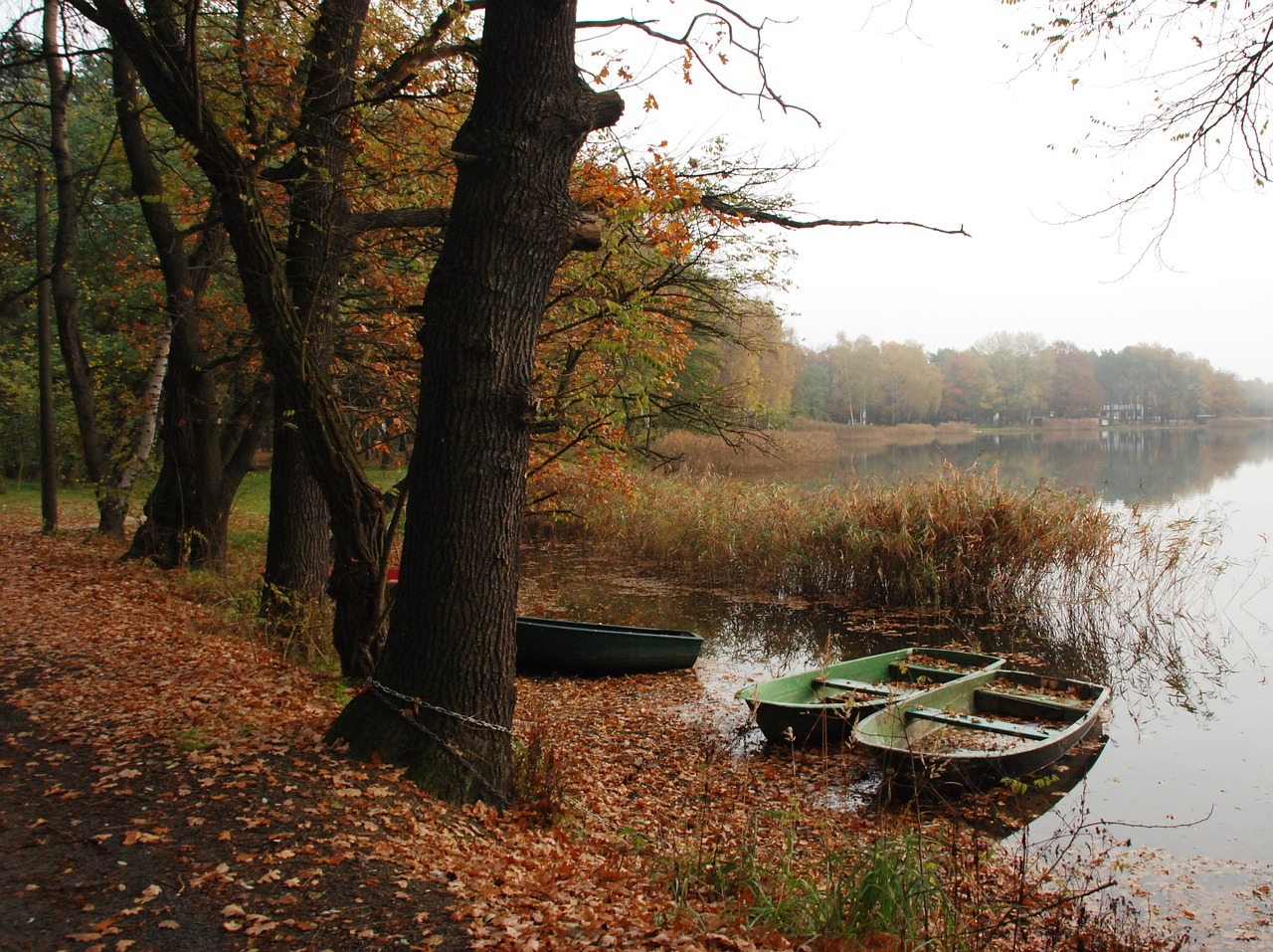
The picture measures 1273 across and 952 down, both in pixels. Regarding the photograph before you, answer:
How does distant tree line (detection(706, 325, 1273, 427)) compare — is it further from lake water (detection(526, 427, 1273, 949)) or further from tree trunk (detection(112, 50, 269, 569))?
tree trunk (detection(112, 50, 269, 569))

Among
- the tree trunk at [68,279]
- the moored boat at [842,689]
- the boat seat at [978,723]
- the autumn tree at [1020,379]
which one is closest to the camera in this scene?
the boat seat at [978,723]

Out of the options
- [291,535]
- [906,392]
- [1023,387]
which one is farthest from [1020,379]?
[291,535]

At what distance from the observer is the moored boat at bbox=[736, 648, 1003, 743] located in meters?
6.84

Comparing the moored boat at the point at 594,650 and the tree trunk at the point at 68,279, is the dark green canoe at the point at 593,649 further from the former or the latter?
the tree trunk at the point at 68,279

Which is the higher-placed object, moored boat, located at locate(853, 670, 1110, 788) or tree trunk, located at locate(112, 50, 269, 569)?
tree trunk, located at locate(112, 50, 269, 569)

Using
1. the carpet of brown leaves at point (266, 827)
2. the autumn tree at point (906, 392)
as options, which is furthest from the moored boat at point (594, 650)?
the autumn tree at point (906, 392)

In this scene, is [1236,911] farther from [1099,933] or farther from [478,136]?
[478,136]

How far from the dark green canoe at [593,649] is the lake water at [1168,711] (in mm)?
616

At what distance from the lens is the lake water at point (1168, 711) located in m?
5.24

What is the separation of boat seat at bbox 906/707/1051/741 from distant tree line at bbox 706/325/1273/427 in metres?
73.8

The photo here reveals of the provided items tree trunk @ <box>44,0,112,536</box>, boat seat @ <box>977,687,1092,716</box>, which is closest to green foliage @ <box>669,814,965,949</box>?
boat seat @ <box>977,687,1092,716</box>

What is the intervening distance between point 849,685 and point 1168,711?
334 centimetres

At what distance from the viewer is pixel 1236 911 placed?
16.0 ft

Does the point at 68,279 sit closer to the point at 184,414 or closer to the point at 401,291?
the point at 184,414
